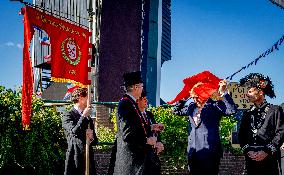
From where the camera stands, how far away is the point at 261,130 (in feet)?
16.5

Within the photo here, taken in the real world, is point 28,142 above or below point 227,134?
below

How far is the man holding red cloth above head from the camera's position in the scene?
5.26 m

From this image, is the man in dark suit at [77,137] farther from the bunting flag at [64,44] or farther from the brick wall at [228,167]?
the brick wall at [228,167]

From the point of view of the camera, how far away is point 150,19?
1998 centimetres

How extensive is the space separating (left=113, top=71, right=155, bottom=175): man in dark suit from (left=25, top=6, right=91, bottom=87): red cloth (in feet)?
5.16

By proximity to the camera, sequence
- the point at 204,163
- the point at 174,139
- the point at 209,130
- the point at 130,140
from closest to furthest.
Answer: the point at 130,140, the point at 204,163, the point at 209,130, the point at 174,139

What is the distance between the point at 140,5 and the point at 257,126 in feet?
52.3

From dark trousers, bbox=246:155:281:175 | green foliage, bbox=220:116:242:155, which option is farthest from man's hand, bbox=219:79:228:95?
green foliage, bbox=220:116:242:155

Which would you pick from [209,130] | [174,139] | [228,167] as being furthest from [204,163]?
[228,167]

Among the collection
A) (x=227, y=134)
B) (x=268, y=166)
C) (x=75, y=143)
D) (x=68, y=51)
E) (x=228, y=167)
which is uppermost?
(x=68, y=51)

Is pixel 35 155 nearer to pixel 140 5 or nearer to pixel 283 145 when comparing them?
pixel 283 145

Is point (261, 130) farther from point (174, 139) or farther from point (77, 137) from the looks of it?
point (174, 139)

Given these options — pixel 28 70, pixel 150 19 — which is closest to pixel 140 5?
pixel 150 19

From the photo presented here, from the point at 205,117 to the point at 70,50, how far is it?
2.69 m
